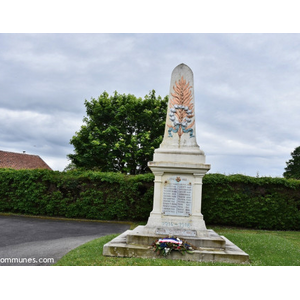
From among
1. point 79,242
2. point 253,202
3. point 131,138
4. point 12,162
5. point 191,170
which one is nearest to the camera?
point 191,170

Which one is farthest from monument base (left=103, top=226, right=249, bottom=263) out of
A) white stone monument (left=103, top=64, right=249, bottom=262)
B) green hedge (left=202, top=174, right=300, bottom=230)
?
green hedge (left=202, top=174, right=300, bottom=230)

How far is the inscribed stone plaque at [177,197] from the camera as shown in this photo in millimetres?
6447

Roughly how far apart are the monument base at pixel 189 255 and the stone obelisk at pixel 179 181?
0.29 metres

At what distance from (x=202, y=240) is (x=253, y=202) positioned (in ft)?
27.9

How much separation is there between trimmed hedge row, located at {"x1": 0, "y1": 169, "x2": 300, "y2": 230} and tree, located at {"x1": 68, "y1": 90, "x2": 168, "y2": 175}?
3.64m

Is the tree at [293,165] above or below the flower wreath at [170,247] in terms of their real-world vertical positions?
above

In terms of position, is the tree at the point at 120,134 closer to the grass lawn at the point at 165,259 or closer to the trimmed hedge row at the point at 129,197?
the trimmed hedge row at the point at 129,197

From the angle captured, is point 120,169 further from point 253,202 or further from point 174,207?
point 174,207

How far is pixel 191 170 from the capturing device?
646cm

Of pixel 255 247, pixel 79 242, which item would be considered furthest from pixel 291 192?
pixel 79 242

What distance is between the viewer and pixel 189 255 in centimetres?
554

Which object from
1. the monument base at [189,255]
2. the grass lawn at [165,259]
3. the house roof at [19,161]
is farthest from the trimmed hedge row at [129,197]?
the house roof at [19,161]

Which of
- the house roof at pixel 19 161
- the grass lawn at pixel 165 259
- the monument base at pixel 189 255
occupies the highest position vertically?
the house roof at pixel 19 161

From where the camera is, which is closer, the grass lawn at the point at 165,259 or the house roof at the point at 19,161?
the grass lawn at the point at 165,259
